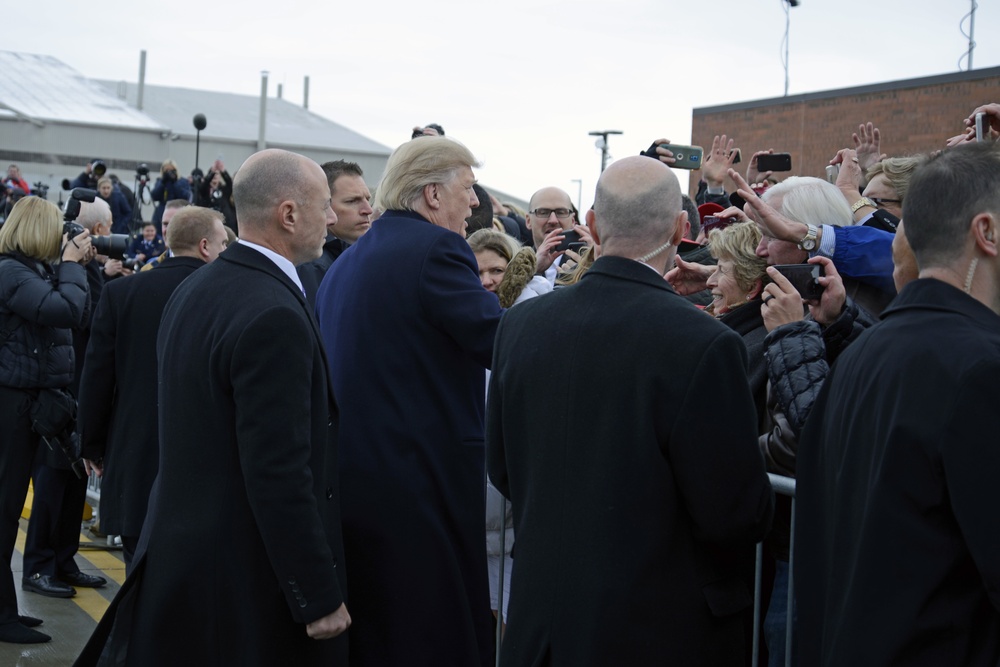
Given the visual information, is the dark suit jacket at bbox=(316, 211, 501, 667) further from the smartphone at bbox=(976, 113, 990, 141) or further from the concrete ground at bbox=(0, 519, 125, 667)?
the concrete ground at bbox=(0, 519, 125, 667)

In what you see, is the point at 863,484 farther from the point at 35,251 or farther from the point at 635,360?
the point at 35,251

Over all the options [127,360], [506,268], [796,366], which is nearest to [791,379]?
[796,366]

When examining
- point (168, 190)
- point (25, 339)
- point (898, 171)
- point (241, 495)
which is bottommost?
point (241, 495)

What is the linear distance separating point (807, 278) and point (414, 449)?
→ 1330 mm

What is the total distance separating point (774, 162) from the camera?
5.78 meters

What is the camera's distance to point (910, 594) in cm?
213

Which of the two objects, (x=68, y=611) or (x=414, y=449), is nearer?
(x=414, y=449)

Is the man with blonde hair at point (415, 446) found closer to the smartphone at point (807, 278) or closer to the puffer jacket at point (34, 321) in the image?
the smartphone at point (807, 278)

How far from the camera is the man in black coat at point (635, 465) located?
2619 millimetres

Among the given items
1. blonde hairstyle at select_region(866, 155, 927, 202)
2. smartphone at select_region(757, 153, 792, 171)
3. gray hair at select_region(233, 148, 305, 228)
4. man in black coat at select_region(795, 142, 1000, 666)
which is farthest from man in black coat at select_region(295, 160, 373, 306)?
man in black coat at select_region(795, 142, 1000, 666)

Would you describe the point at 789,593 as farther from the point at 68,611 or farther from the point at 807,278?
the point at 68,611

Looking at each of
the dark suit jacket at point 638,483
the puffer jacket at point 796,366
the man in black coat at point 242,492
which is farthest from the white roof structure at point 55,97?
the dark suit jacket at point 638,483

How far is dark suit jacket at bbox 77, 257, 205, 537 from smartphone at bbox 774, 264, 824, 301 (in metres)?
3.24

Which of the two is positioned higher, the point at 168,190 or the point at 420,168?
the point at 168,190
